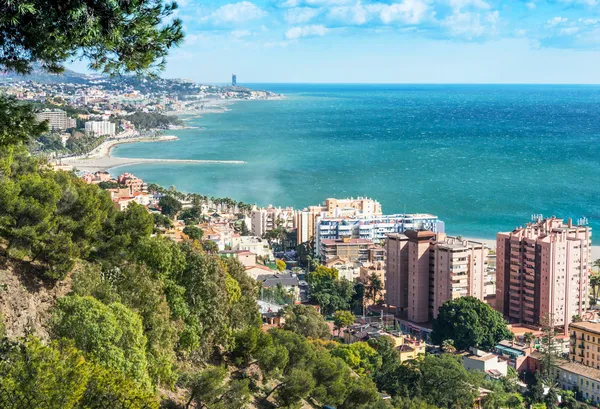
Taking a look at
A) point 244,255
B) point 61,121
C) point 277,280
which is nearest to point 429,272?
point 277,280

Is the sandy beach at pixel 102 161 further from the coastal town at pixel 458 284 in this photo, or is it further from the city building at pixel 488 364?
the city building at pixel 488 364

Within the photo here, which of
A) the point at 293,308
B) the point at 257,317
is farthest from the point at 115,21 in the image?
the point at 293,308

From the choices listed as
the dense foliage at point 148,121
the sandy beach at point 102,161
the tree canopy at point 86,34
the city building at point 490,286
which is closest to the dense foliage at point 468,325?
the city building at point 490,286

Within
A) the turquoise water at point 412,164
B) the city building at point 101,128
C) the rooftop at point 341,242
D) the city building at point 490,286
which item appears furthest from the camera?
the city building at point 101,128

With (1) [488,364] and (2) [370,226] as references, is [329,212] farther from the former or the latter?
(1) [488,364]

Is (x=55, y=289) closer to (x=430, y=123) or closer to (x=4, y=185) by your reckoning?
(x=4, y=185)

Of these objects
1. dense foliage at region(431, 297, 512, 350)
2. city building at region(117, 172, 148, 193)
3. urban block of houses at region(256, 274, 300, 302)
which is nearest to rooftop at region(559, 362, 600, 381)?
dense foliage at region(431, 297, 512, 350)

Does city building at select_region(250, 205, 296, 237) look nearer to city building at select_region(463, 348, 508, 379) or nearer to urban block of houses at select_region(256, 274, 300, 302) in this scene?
urban block of houses at select_region(256, 274, 300, 302)
